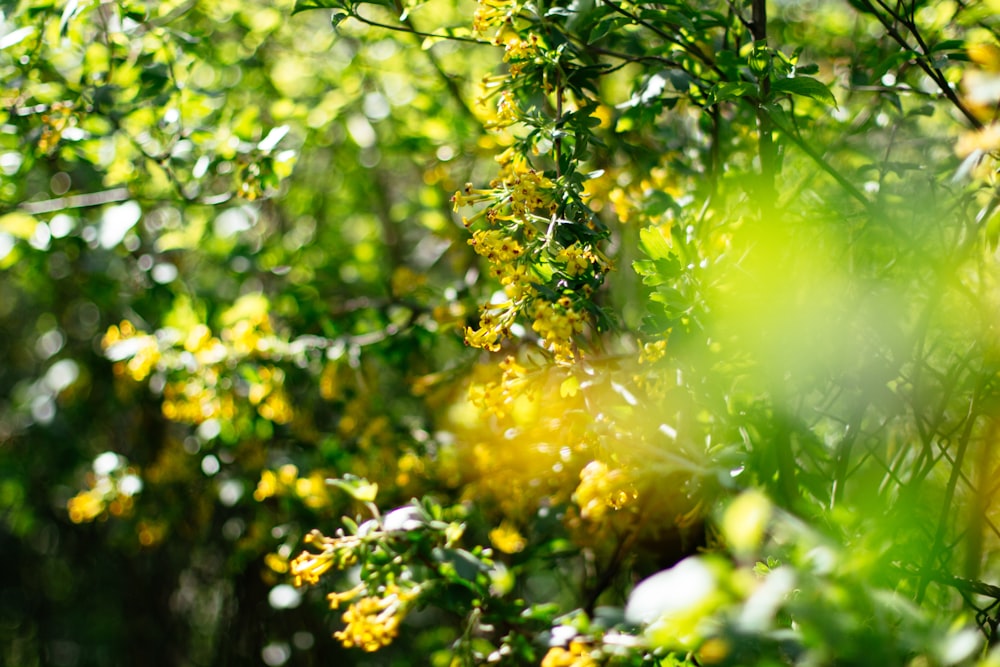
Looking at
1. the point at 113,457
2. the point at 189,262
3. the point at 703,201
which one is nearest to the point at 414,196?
the point at 189,262

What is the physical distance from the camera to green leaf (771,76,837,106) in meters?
1.01

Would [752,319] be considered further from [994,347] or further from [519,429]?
[519,429]

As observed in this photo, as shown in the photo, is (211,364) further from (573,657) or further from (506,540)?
(573,657)

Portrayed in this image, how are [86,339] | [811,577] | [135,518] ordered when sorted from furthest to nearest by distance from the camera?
[86,339] < [135,518] < [811,577]

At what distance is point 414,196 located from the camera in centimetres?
285

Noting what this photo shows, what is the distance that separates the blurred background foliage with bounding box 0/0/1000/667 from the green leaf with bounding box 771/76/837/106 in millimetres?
15

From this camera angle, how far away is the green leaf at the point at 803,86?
101cm

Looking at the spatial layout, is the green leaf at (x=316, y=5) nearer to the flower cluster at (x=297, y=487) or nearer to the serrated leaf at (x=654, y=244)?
the serrated leaf at (x=654, y=244)

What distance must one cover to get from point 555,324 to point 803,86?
483 millimetres

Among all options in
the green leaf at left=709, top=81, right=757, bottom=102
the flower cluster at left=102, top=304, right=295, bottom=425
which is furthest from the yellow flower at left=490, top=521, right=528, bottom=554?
the green leaf at left=709, top=81, right=757, bottom=102

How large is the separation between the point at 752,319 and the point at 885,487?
451 mm

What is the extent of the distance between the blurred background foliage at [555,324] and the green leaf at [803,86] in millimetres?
15

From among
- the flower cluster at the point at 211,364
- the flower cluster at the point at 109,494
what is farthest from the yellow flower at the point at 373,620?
the flower cluster at the point at 109,494

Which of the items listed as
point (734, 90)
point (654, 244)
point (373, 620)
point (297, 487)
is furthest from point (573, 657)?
point (297, 487)
